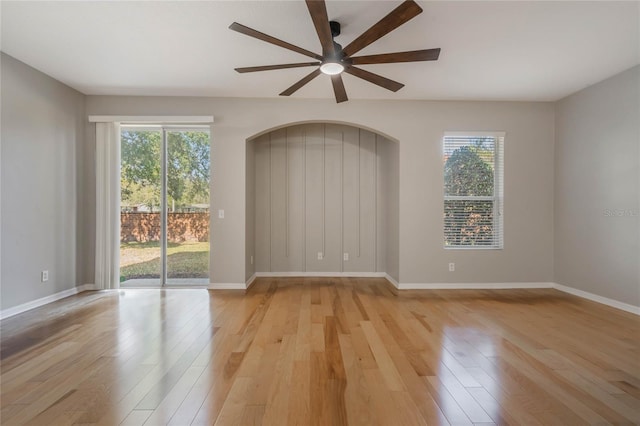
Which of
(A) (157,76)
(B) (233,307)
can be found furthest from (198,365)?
(A) (157,76)

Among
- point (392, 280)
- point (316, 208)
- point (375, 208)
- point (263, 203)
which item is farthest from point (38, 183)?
point (392, 280)

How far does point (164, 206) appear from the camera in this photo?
455 centimetres

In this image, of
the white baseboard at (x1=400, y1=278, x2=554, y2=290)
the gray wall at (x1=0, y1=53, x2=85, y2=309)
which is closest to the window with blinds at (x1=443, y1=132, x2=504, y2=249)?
the white baseboard at (x1=400, y1=278, x2=554, y2=290)

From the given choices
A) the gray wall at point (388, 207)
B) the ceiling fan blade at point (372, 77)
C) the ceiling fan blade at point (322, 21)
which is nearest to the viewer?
the ceiling fan blade at point (322, 21)

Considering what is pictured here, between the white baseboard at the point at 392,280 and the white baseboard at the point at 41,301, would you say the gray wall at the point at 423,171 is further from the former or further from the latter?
the white baseboard at the point at 41,301

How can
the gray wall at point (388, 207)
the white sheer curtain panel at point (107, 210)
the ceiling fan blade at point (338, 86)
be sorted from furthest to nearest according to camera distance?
the gray wall at point (388, 207), the white sheer curtain panel at point (107, 210), the ceiling fan blade at point (338, 86)

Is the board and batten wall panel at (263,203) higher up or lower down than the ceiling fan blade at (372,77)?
lower down

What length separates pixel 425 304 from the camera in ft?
12.3

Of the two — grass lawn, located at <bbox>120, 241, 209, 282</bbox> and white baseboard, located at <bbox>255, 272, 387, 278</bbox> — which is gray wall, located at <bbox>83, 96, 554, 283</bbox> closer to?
grass lawn, located at <bbox>120, 241, 209, 282</bbox>

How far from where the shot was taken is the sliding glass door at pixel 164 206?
179 inches

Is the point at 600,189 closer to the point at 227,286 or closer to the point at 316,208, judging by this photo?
the point at 316,208

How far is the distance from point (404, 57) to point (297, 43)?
1.16 m

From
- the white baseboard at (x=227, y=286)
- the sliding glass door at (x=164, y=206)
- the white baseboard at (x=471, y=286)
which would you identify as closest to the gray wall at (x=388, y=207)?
the white baseboard at (x=471, y=286)

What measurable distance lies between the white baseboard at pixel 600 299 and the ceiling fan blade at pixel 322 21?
14.3 feet
